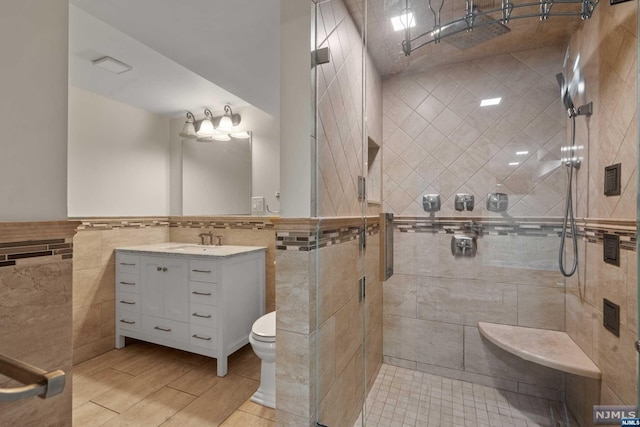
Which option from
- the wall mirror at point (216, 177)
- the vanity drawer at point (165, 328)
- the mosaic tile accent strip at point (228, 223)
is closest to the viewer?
the vanity drawer at point (165, 328)

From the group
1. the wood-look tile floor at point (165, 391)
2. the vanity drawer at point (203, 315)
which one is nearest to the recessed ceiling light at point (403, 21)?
the vanity drawer at point (203, 315)

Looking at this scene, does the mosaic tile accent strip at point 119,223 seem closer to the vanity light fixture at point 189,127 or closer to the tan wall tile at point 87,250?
the tan wall tile at point 87,250

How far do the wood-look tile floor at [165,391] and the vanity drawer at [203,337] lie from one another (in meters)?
0.21

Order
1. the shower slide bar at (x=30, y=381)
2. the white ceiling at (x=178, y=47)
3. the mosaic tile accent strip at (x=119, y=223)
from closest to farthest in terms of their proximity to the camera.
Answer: the shower slide bar at (x=30, y=381)
the white ceiling at (x=178, y=47)
the mosaic tile accent strip at (x=119, y=223)

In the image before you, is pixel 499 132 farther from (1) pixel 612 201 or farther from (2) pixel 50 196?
(2) pixel 50 196

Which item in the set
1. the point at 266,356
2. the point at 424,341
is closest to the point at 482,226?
the point at 424,341

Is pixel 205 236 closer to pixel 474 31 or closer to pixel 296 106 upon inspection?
pixel 296 106

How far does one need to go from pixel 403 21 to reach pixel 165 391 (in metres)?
2.81

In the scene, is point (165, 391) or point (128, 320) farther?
point (128, 320)

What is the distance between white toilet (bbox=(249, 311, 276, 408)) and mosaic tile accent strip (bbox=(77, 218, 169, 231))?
172cm

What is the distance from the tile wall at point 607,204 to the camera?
3.81 feet

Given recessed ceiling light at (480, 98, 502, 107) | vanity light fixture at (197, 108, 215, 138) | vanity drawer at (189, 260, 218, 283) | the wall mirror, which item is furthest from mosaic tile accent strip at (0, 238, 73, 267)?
vanity light fixture at (197, 108, 215, 138)

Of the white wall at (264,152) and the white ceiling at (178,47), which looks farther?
the white wall at (264,152)

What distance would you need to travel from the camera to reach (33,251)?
787 millimetres
